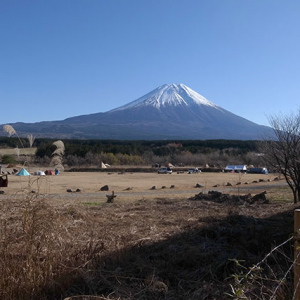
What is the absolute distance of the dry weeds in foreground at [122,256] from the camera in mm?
3979

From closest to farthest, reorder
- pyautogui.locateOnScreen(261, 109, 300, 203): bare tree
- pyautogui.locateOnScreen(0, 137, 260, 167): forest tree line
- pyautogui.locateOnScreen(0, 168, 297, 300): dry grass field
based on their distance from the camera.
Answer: pyautogui.locateOnScreen(0, 168, 297, 300): dry grass field → pyautogui.locateOnScreen(261, 109, 300, 203): bare tree → pyautogui.locateOnScreen(0, 137, 260, 167): forest tree line

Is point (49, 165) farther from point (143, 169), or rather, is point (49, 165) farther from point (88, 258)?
point (143, 169)

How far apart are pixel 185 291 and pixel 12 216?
3204 mm

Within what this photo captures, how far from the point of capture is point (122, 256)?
4961mm

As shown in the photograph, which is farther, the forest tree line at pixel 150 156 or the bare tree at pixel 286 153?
the forest tree line at pixel 150 156

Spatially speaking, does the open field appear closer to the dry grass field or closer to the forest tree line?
the dry grass field

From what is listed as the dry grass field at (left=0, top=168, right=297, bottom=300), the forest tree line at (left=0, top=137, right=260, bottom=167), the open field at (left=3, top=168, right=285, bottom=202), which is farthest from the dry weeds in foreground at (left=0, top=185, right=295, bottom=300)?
the forest tree line at (left=0, top=137, right=260, bottom=167)

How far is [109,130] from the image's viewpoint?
19475 centimetres

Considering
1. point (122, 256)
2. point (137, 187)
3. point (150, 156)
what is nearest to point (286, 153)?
point (122, 256)

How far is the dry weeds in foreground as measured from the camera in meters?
3.98

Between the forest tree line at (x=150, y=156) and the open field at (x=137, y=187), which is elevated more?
the forest tree line at (x=150, y=156)

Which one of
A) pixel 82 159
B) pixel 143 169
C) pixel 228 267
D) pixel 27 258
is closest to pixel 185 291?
pixel 228 267

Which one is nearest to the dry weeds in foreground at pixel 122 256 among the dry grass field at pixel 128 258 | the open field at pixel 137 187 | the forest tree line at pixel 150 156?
the dry grass field at pixel 128 258

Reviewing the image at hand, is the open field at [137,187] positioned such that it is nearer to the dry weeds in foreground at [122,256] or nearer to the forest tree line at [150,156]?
the dry weeds in foreground at [122,256]
